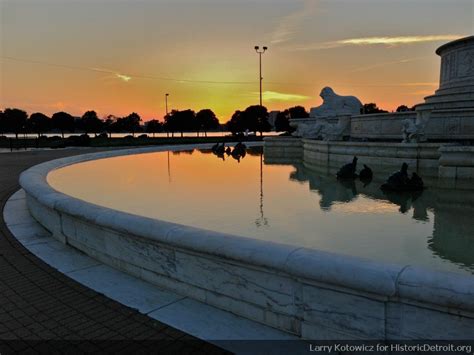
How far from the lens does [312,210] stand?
8.50 m

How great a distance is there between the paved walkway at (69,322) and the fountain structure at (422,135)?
1146cm

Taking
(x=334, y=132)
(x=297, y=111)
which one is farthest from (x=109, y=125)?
(x=334, y=132)

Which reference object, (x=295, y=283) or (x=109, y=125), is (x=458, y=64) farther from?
(x=109, y=125)

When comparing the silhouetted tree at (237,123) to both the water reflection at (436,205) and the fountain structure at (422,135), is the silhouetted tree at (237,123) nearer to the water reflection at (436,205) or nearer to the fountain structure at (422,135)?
the fountain structure at (422,135)

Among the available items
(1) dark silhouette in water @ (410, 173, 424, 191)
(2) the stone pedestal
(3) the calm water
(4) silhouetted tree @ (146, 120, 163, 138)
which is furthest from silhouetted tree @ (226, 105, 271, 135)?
(1) dark silhouette in water @ (410, 173, 424, 191)

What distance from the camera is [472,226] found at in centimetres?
712

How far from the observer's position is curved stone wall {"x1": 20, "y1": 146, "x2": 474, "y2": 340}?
8.80ft

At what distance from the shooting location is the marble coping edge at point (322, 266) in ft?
8.63

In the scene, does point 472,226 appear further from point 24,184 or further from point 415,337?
point 24,184

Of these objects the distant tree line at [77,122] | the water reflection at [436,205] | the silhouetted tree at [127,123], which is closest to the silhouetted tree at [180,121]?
the distant tree line at [77,122]

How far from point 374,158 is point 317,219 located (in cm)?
947

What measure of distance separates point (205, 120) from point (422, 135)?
92.9 m

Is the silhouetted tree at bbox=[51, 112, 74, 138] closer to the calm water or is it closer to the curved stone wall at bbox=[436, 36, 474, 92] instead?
the calm water

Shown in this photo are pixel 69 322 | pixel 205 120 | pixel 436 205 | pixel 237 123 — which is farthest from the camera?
pixel 205 120
